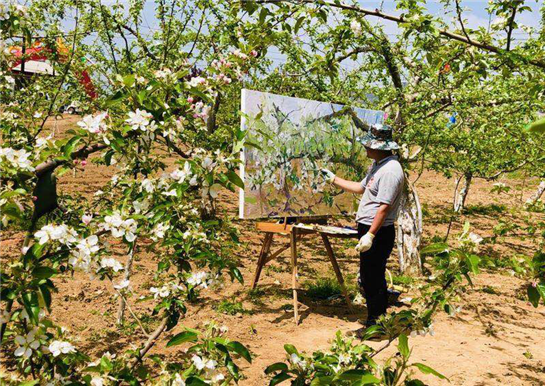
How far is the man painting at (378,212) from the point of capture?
3.84m

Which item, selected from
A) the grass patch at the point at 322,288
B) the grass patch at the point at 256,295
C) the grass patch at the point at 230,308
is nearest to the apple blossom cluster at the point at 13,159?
the grass patch at the point at 230,308

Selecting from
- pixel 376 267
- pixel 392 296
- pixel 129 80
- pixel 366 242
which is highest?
pixel 129 80

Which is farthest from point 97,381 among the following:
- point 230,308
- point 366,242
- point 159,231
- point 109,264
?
point 230,308

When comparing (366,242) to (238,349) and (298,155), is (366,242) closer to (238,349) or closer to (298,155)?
(298,155)

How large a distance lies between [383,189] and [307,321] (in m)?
1.40

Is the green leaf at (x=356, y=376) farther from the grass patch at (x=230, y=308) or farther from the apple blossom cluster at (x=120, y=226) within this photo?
the grass patch at (x=230, y=308)

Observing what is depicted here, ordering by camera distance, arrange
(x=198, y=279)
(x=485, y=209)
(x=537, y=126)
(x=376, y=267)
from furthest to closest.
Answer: (x=485, y=209) → (x=376, y=267) → (x=198, y=279) → (x=537, y=126)

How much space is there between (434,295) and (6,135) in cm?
230

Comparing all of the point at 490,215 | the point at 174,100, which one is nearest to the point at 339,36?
the point at 174,100

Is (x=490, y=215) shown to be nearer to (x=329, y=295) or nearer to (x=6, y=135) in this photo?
(x=329, y=295)

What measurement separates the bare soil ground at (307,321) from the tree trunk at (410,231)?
1.69 ft

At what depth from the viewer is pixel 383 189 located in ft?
12.6

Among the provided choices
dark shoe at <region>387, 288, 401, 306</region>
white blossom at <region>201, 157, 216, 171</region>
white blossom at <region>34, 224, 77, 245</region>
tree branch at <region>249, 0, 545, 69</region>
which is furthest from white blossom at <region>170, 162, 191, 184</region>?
dark shoe at <region>387, 288, 401, 306</region>

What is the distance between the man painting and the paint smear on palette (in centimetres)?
91
